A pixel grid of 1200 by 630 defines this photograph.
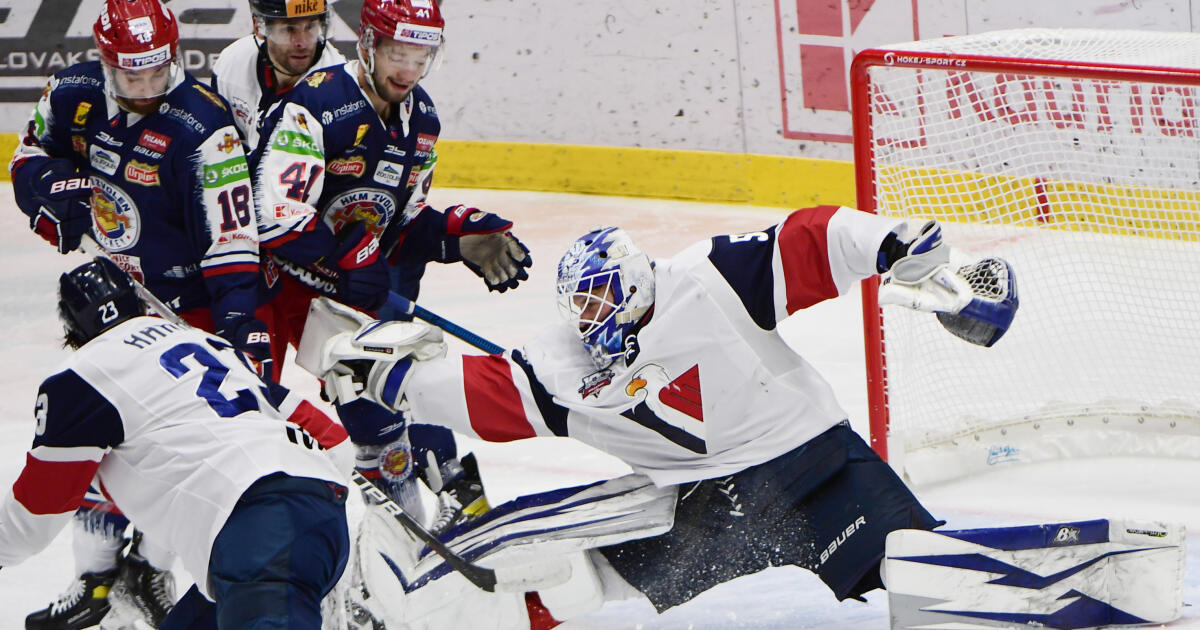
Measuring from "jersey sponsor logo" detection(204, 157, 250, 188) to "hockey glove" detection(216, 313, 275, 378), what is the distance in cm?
28

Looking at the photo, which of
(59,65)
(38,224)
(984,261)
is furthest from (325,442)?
(59,65)

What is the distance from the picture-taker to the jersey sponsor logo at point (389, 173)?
3471 millimetres

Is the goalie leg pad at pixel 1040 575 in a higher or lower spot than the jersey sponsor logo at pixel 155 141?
lower

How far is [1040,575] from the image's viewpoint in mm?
2766

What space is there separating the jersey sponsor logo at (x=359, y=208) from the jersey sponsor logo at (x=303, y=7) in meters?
0.59

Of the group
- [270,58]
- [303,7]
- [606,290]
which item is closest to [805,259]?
[606,290]

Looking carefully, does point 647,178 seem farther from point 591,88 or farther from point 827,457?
point 827,457

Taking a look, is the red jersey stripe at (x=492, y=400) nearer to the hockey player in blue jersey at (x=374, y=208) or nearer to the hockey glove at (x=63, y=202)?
the hockey player in blue jersey at (x=374, y=208)

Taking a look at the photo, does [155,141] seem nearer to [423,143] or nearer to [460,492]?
[423,143]

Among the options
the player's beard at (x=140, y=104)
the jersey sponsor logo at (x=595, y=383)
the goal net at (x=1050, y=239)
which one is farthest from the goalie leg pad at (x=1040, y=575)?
the player's beard at (x=140, y=104)

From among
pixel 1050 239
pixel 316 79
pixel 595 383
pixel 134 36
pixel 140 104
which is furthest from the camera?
pixel 1050 239

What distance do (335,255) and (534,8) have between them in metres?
3.55

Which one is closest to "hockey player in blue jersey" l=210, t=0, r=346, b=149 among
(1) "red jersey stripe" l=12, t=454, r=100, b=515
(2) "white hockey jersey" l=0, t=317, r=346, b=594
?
(2) "white hockey jersey" l=0, t=317, r=346, b=594

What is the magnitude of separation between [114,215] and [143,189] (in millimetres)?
105
